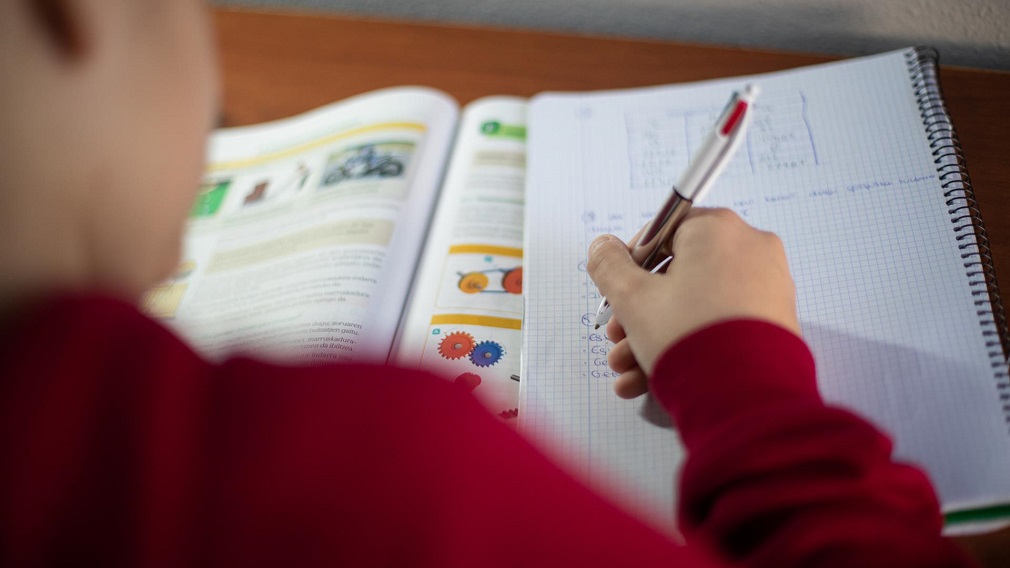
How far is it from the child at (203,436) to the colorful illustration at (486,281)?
0.79 feet

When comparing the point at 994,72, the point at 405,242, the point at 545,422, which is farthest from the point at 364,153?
the point at 994,72

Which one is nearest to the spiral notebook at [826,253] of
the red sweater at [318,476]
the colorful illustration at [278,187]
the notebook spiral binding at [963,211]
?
the notebook spiral binding at [963,211]

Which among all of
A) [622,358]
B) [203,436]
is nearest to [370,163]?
[622,358]

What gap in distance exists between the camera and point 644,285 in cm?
41

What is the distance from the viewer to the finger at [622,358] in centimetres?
43

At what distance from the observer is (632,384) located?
43 centimetres

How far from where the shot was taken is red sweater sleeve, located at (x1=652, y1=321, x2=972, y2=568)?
0.96 feet

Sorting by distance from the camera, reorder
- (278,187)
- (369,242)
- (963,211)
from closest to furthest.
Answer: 1. (963,211)
2. (369,242)
3. (278,187)

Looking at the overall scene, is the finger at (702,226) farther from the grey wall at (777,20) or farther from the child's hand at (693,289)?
the grey wall at (777,20)

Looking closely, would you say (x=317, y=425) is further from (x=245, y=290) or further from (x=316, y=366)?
(x=245, y=290)

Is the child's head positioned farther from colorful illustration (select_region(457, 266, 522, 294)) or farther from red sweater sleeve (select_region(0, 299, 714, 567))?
colorful illustration (select_region(457, 266, 522, 294))

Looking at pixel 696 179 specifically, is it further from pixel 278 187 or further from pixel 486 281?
pixel 278 187

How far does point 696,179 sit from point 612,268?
75 millimetres

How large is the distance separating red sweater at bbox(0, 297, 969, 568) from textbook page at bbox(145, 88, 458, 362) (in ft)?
0.80
